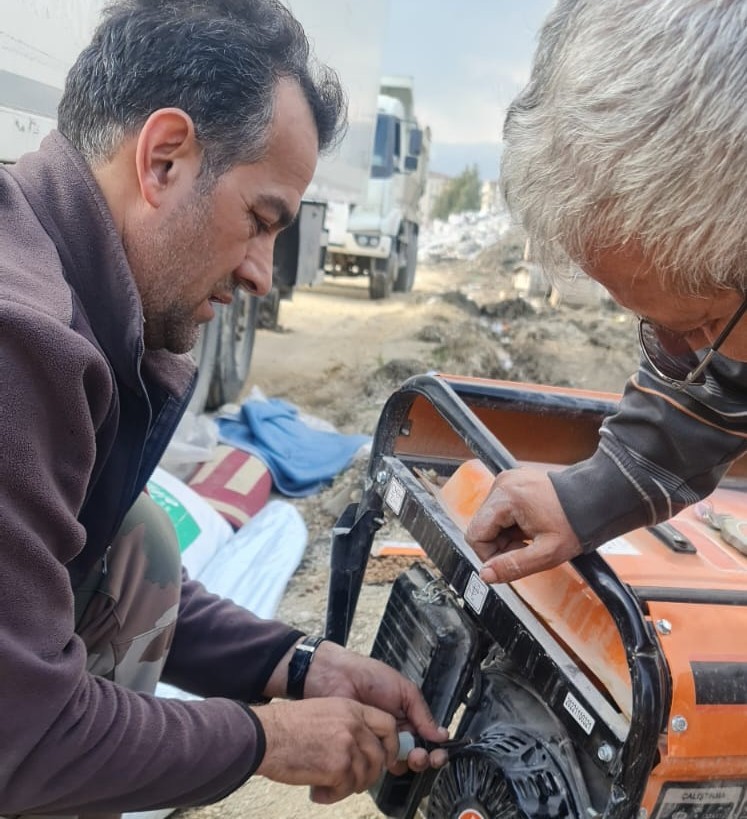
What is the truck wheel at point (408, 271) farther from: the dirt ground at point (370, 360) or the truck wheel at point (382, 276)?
the truck wheel at point (382, 276)

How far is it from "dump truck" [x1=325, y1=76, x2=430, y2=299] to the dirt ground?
624mm

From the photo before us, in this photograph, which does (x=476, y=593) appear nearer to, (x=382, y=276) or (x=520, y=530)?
(x=520, y=530)

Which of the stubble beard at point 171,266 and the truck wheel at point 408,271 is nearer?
the stubble beard at point 171,266

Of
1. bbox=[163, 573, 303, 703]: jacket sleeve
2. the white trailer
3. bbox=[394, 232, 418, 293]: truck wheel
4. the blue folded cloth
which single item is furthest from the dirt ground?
the white trailer

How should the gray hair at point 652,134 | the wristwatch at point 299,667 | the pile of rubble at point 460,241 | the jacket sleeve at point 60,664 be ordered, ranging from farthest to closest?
the pile of rubble at point 460,241, the wristwatch at point 299,667, the jacket sleeve at point 60,664, the gray hair at point 652,134

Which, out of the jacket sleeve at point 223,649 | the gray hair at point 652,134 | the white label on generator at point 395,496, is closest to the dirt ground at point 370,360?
the jacket sleeve at point 223,649

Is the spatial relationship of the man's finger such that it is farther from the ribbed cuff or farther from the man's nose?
the man's nose

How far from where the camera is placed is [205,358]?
540 centimetres

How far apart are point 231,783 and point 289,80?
122 centimetres

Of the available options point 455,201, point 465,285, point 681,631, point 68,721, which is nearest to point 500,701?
point 681,631

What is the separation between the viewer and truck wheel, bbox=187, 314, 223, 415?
5.23 meters

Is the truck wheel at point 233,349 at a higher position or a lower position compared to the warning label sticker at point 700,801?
lower

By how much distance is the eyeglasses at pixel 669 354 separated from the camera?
4.49 ft

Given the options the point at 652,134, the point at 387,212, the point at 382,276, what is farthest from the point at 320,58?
the point at 382,276
